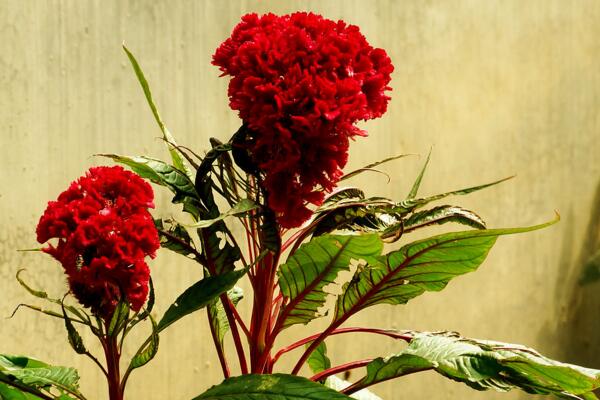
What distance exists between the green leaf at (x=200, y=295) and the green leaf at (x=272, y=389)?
0.10 metres

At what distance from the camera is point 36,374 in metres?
1.07

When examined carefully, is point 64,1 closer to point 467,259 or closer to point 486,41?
point 467,259

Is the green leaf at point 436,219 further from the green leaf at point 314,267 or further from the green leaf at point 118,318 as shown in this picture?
the green leaf at point 118,318

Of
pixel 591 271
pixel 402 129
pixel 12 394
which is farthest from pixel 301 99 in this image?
pixel 591 271

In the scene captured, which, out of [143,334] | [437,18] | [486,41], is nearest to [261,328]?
[143,334]

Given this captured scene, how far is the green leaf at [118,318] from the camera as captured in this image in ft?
3.41

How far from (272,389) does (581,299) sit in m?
2.33

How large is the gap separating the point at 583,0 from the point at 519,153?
680mm

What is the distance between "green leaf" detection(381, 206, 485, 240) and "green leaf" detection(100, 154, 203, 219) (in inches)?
10.8

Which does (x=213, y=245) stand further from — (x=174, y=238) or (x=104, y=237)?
(x=104, y=237)

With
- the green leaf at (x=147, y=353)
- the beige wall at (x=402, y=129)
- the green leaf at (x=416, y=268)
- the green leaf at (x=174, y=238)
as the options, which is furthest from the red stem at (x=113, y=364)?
the beige wall at (x=402, y=129)

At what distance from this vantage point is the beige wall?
154 cm

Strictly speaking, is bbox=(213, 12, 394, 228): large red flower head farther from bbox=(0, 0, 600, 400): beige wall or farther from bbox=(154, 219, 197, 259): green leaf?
bbox=(0, 0, 600, 400): beige wall

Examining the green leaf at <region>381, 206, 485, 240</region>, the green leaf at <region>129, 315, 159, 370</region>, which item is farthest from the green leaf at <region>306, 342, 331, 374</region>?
the green leaf at <region>129, 315, 159, 370</region>
